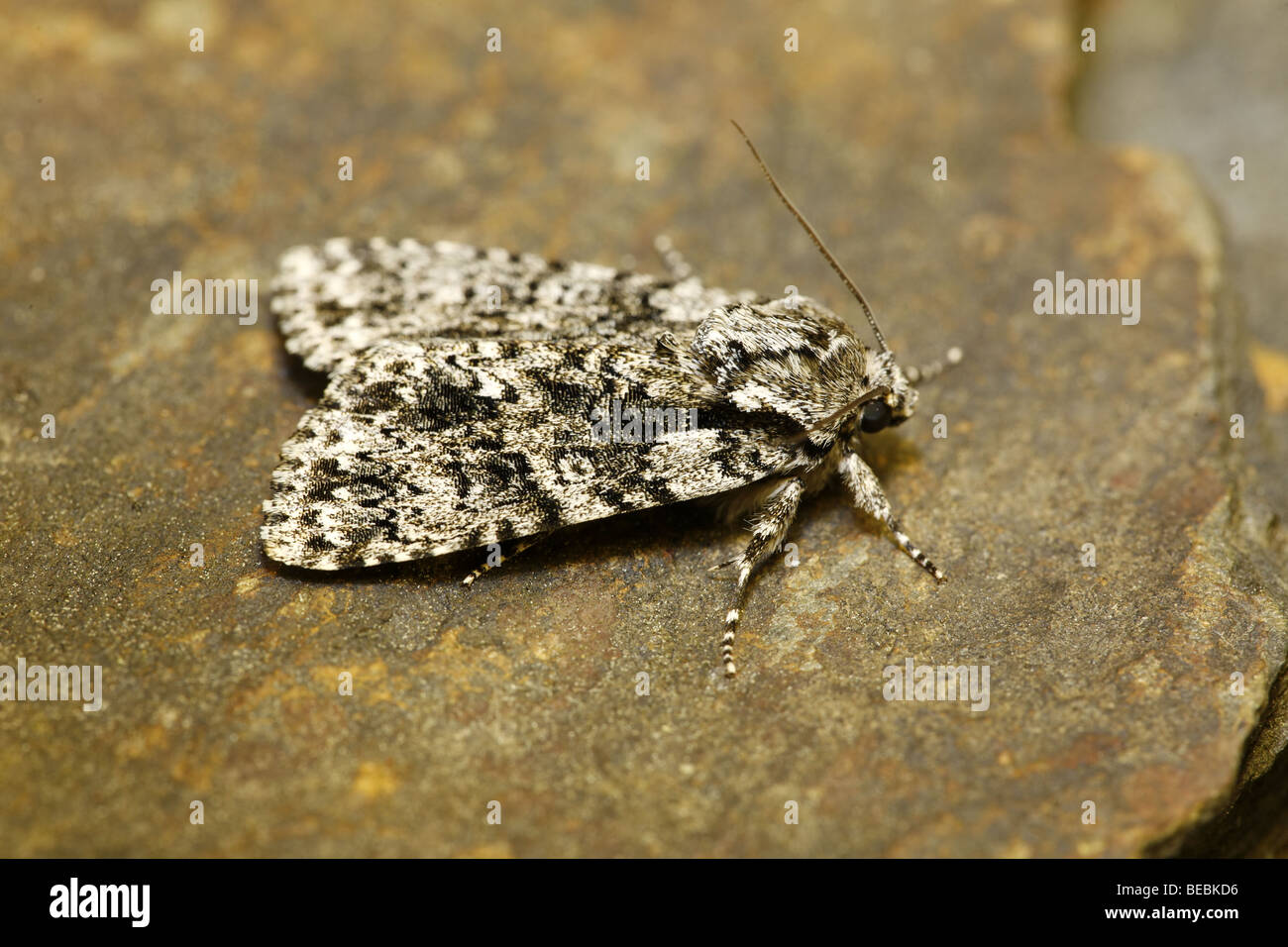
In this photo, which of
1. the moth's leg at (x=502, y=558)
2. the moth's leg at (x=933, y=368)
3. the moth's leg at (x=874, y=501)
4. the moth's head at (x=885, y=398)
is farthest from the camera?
the moth's leg at (x=933, y=368)

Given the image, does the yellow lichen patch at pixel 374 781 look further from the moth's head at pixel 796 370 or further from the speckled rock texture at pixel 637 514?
the moth's head at pixel 796 370

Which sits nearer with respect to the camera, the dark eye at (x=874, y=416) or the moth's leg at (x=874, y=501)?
the moth's leg at (x=874, y=501)

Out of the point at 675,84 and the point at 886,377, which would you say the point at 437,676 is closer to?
the point at 886,377

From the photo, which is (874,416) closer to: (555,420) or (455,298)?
(555,420)

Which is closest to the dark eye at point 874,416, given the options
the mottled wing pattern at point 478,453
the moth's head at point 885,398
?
the moth's head at point 885,398

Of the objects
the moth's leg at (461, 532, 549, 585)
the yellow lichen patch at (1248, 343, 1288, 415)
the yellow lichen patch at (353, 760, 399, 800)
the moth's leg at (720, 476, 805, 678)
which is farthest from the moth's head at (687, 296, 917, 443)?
the yellow lichen patch at (1248, 343, 1288, 415)

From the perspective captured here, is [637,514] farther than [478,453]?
Yes

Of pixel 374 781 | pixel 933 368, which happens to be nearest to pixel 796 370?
pixel 933 368
